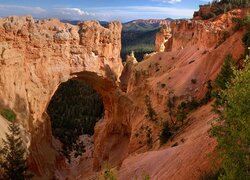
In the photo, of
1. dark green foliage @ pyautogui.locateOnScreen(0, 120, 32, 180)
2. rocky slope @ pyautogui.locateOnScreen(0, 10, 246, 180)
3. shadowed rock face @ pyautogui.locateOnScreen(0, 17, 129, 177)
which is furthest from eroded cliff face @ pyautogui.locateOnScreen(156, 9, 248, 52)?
dark green foliage @ pyautogui.locateOnScreen(0, 120, 32, 180)

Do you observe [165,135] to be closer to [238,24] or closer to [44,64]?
[238,24]

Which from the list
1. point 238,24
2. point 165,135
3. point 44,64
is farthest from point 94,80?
point 238,24

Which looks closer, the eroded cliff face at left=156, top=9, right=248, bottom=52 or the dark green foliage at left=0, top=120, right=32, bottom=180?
the dark green foliage at left=0, top=120, right=32, bottom=180

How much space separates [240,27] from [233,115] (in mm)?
24849

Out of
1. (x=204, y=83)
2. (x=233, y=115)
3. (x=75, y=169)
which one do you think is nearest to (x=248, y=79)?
(x=233, y=115)

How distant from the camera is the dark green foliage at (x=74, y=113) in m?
56.9

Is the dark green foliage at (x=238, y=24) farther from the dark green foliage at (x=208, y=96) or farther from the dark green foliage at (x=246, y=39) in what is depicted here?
the dark green foliage at (x=208, y=96)

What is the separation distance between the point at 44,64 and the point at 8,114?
22.2 feet

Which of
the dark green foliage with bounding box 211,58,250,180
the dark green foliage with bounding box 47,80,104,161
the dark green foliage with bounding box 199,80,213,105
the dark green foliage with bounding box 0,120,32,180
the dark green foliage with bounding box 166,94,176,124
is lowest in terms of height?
the dark green foliage with bounding box 47,80,104,161

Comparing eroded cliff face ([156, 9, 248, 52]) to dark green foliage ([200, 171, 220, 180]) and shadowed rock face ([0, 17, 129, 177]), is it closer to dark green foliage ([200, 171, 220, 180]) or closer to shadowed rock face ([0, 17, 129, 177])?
shadowed rock face ([0, 17, 129, 177])

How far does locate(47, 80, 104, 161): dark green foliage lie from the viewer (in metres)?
56.9

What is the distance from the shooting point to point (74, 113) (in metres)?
69.2

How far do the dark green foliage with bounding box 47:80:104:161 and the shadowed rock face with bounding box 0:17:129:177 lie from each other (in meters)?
17.0

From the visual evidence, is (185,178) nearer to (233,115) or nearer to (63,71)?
(233,115)
